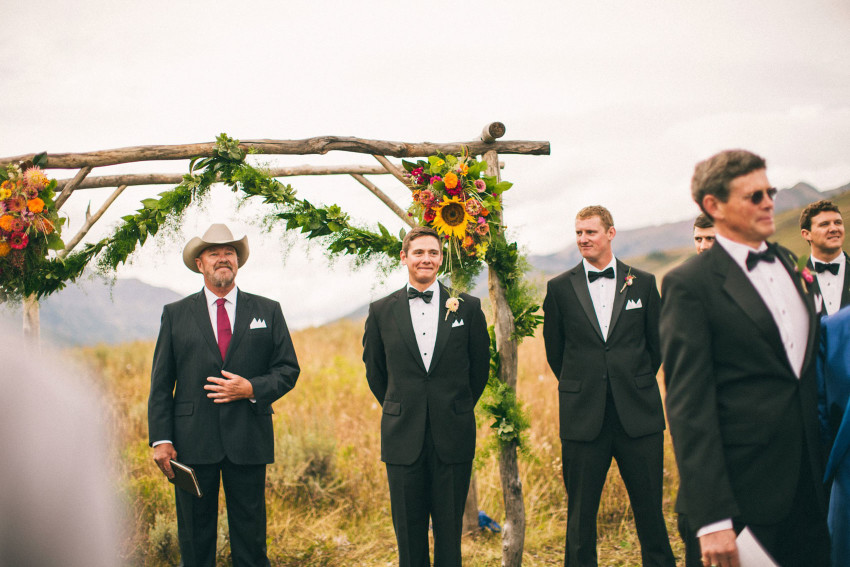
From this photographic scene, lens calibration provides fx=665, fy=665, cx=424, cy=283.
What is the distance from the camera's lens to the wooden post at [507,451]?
4.71 meters

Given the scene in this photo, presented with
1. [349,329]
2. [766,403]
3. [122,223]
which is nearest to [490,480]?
[122,223]

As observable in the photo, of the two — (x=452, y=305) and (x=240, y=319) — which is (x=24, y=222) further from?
(x=452, y=305)

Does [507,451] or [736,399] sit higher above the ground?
[736,399]

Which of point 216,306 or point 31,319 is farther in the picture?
point 31,319

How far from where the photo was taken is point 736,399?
7.68ft

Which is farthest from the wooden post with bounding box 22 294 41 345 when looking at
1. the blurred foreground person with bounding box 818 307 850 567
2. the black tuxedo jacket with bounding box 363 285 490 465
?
the blurred foreground person with bounding box 818 307 850 567

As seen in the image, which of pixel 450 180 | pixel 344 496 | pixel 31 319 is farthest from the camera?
pixel 344 496

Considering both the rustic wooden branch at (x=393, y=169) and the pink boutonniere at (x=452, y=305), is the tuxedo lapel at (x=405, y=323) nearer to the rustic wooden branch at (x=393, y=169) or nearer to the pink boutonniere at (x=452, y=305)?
the pink boutonniere at (x=452, y=305)

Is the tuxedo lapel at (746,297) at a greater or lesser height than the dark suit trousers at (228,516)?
greater

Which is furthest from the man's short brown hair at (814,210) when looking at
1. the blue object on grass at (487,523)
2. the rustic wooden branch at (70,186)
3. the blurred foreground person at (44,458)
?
the rustic wooden branch at (70,186)

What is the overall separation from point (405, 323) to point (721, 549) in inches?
84.8

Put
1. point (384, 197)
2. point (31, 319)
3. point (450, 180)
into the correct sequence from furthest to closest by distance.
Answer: point (31, 319), point (384, 197), point (450, 180)

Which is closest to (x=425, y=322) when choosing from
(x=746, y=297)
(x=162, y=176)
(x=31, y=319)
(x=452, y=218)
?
(x=452, y=218)

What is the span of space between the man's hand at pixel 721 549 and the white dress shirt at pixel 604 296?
6.10ft
